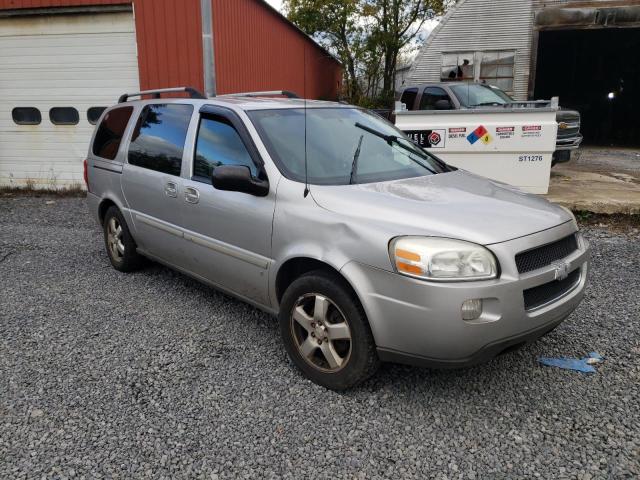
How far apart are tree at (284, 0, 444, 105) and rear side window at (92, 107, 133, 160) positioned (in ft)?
59.0

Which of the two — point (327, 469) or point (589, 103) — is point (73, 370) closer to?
point (327, 469)

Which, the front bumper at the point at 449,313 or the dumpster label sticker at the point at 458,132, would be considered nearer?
the front bumper at the point at 449,313

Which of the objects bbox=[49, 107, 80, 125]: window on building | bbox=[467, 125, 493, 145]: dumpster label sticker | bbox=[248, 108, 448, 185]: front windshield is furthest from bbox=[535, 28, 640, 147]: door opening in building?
bbox=[248, 108, 448, 185]: front windshield

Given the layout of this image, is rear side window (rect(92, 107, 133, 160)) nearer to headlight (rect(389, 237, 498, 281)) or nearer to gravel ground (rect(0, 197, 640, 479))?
gravel ground (rect(0, 197, 640, 479))

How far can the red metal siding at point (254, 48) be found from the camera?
32.7 feet

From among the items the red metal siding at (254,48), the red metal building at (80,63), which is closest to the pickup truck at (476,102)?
the red metal siding at (254,48)

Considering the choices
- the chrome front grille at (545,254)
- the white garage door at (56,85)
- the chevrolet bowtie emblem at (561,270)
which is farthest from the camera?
the white garage door at (56,85)

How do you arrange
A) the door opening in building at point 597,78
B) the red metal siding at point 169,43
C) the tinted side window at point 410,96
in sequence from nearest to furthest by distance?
the red metal siding at point 169,43 < the tinted side window at point 410,96 < the door opening in building at point 597,78

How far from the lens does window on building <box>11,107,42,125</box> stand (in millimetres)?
10170

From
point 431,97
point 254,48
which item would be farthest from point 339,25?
point 431,97

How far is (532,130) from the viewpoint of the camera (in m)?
7.48

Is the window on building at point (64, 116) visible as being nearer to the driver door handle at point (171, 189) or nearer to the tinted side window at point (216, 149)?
the driver door handle at point (171, 189)

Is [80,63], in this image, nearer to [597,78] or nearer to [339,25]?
[339,25]

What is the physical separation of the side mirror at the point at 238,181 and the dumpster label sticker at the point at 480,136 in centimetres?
523
